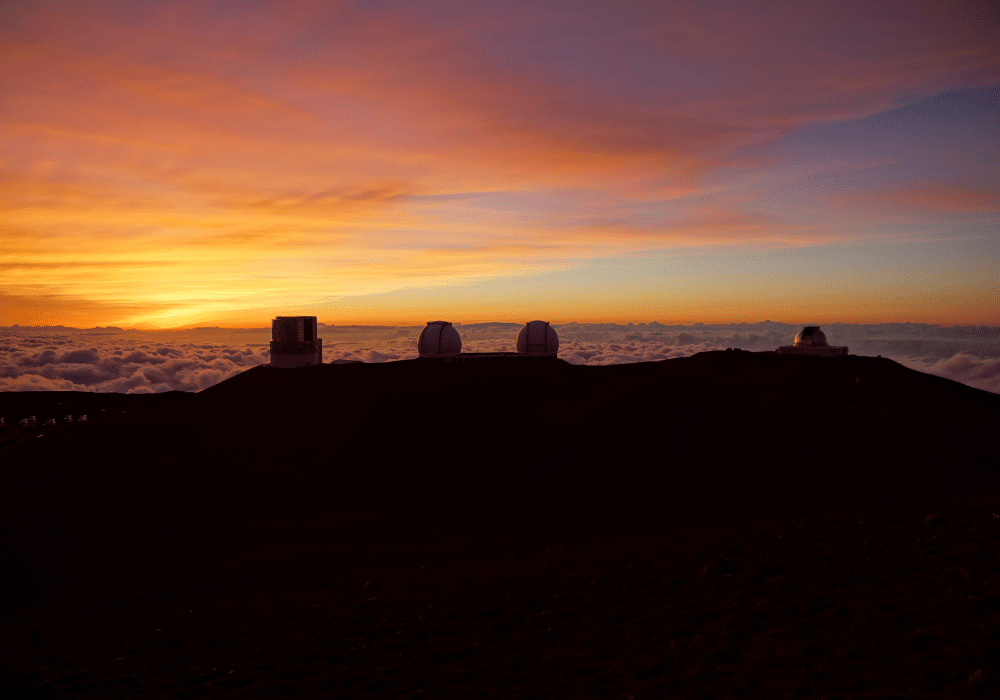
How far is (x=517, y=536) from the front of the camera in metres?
20.6

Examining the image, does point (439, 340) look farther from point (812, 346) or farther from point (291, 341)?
point (812, 346)

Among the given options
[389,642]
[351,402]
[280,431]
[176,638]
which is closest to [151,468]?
[280,431]

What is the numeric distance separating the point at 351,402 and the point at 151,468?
39.7 feet

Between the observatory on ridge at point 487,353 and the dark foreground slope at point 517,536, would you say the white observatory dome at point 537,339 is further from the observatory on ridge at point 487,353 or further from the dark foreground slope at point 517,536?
the dark foreground slope at point 517,536

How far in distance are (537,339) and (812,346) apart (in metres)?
25.7

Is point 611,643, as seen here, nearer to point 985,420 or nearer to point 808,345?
point 985,420

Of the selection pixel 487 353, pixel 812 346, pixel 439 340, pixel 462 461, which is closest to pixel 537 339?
pixel 487 353

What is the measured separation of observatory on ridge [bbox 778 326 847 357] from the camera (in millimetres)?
52812

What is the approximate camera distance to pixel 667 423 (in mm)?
32469

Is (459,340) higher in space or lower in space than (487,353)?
higher

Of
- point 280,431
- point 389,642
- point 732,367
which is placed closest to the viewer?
point 389,642

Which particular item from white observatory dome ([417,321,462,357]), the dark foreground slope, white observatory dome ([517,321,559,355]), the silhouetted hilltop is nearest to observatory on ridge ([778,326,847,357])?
the dark foreground slope

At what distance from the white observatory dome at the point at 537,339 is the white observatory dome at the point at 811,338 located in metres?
23.5

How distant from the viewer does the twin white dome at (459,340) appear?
4956cm
